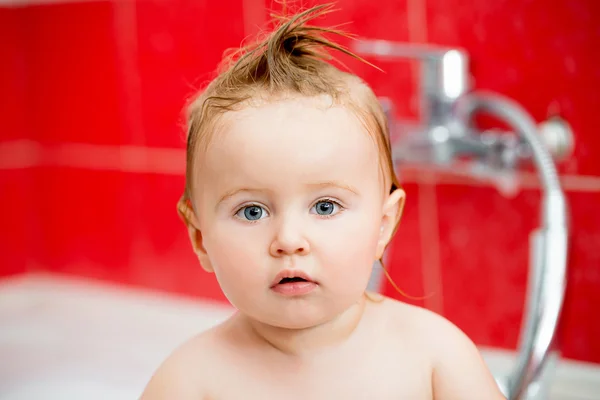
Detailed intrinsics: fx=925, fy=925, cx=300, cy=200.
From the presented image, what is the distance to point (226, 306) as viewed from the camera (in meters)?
1.54

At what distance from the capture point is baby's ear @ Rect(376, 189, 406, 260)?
0.64 metres

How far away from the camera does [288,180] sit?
0.56m

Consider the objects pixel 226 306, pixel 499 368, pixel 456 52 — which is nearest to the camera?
pixel 456 52

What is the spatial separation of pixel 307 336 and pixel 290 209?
113mm

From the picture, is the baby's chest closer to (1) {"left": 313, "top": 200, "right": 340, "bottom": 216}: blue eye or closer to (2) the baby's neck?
(2) the baby's neck

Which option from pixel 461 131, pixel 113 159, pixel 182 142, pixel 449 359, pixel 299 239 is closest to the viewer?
pixel 299 239

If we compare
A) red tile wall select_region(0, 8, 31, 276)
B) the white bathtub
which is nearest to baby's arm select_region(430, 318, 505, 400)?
the white bathtub

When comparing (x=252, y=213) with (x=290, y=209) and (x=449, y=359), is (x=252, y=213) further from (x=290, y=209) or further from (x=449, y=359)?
(x=449, y=359)

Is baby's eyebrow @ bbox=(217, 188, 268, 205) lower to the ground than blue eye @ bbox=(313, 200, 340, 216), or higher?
higher

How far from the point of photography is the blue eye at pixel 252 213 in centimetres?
58

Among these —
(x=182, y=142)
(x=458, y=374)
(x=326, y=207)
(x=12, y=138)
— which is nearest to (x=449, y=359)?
(x=458, y=374)

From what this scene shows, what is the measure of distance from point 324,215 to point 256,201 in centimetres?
4

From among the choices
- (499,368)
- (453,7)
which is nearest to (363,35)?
(453,7)

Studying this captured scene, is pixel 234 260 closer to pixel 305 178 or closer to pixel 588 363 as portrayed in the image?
pixel 305 178
